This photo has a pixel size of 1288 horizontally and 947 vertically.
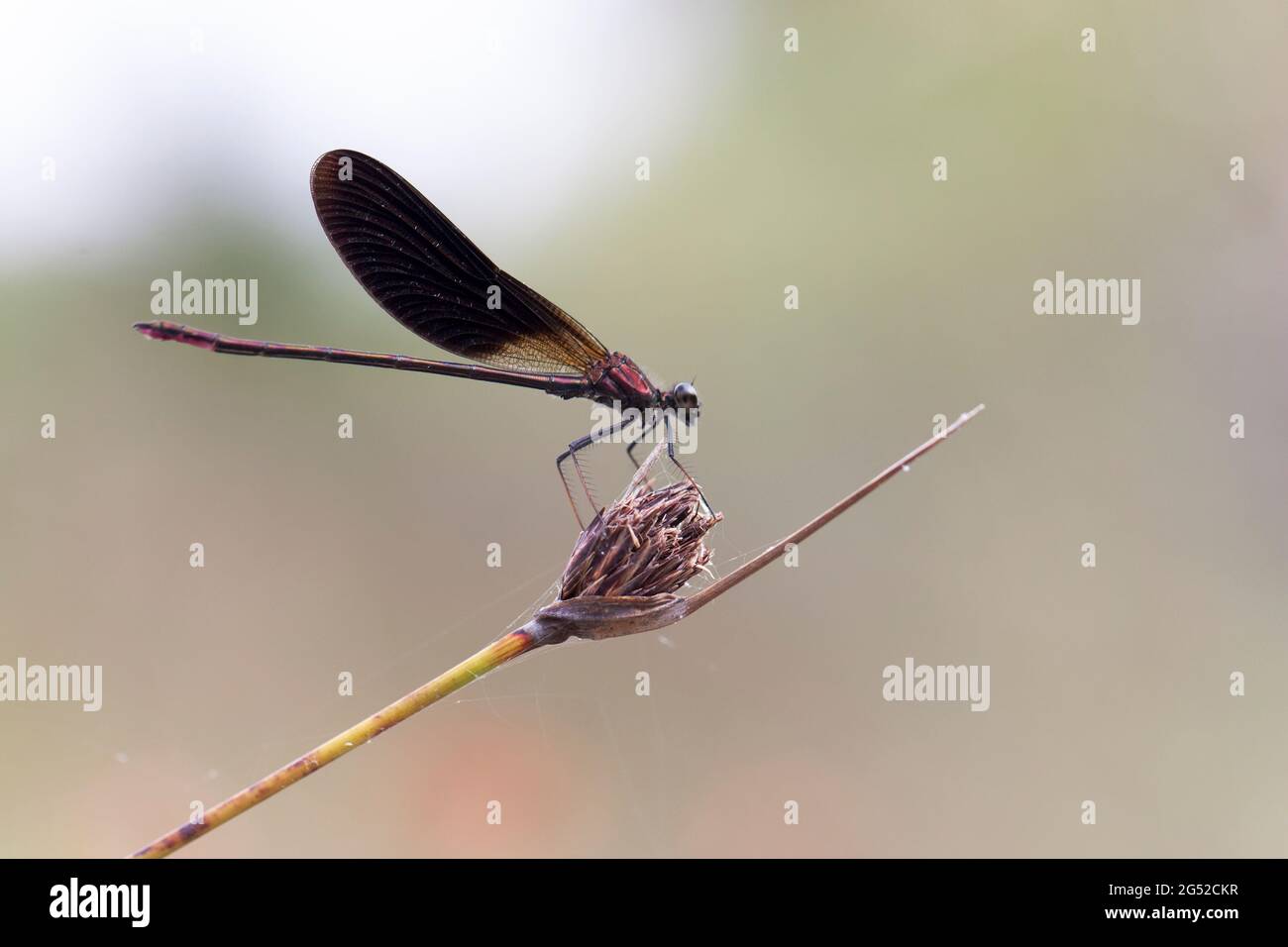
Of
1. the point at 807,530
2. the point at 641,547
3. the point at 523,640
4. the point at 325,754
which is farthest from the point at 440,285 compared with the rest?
the point at 325,754

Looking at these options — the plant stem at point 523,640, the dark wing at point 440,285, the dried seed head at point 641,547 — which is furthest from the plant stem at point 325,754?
the dark wing at point 440,285

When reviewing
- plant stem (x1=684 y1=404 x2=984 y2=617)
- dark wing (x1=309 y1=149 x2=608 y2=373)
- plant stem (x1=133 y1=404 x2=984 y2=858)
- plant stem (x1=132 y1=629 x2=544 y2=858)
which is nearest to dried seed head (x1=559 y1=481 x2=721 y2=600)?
plant stem (x1=133 y1=404 x2=984 y2=858)

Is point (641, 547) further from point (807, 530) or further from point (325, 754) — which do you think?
point (325, 754)

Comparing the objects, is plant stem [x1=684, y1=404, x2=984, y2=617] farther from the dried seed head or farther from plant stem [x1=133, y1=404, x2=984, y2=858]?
the dried seed head

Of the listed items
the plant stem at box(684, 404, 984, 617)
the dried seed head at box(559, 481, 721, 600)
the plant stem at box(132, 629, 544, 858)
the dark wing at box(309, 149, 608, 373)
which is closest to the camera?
the plant stem at box(132, 629, 544, 858)

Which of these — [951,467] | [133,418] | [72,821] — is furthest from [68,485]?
[951,467]

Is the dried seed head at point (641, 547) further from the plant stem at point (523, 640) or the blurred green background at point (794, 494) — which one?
the blurred green background at point (794, 494)
